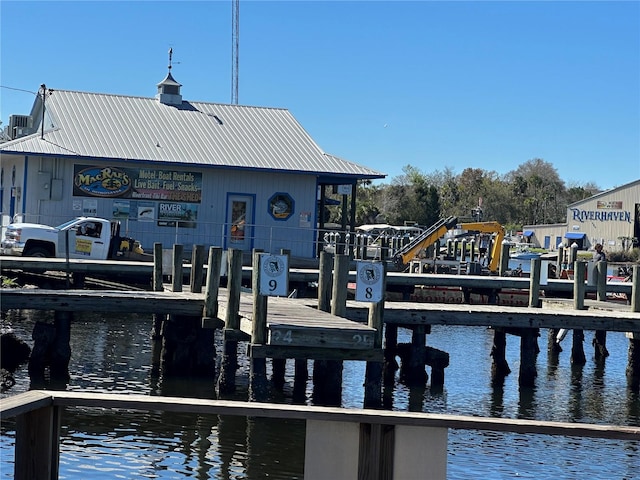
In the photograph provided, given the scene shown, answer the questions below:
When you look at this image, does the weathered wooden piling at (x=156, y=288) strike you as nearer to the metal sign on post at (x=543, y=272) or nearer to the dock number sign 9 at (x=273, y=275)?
the dock number sign 9 at (x=273, y=275)

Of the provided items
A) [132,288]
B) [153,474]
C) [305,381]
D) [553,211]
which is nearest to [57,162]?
[132,288]

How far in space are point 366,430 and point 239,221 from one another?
29.7 m

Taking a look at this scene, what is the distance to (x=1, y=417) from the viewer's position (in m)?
5.01

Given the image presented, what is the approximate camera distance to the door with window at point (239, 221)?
3462 centimetres

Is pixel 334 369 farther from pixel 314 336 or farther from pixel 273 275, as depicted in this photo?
pixel 314 336

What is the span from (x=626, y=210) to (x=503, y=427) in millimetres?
85708

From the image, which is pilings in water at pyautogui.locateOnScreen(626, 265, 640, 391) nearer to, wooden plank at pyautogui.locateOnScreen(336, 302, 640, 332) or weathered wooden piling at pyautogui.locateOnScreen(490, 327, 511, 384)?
wooden plank at pyautogui.locateOnScreen(336, 302, 640, 332)

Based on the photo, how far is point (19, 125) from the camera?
4241cm

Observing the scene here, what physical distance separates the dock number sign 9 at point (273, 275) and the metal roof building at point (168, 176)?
18857mm

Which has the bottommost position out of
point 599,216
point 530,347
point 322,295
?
point 530,347

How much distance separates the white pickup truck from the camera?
27.9m

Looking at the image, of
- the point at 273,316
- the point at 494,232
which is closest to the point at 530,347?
the point at 273,316

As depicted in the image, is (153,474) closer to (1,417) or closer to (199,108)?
(1,417)

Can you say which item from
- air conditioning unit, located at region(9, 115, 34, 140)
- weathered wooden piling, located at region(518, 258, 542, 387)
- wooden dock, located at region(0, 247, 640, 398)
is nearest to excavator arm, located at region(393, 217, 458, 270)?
wooden dock, located at region(0, 247, 640, 398)
